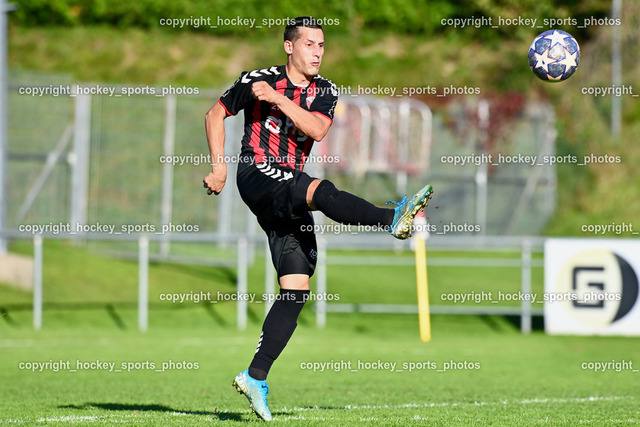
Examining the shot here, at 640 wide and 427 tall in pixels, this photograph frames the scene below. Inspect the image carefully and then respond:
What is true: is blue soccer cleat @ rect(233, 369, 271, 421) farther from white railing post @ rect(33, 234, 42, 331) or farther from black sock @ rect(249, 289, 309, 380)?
white railing post @ rect(33, 234, 42, 331)

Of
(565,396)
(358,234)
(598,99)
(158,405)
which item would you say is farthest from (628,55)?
(158,405)

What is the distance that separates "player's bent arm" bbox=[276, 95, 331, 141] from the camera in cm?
604

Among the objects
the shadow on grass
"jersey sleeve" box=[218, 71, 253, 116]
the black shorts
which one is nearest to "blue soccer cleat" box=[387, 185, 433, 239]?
the black shorts

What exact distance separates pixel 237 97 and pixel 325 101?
56 cm

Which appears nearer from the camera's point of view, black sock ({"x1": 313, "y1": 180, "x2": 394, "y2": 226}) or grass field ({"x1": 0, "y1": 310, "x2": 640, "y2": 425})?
black sock ({"x1": 313, "y1": 180, "x2": 394, "y2": 226})

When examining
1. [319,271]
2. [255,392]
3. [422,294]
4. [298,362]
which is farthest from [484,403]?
[319,271]

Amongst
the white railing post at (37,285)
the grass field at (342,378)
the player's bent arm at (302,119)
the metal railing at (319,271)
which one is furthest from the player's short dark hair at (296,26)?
the white railing post at (37,285)

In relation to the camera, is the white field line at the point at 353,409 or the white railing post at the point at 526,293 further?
the white railing post at the point at 526,293

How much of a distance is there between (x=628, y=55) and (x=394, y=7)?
27.1ft

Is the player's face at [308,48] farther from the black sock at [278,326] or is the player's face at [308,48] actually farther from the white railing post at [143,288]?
the white railing post at [143,288]

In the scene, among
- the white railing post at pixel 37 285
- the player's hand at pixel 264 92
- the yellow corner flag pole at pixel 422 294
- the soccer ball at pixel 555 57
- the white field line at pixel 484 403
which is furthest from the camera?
the white railing post at pixel 37 285

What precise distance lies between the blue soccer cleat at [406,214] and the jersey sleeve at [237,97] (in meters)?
1.22

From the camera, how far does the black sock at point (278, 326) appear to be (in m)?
6.35

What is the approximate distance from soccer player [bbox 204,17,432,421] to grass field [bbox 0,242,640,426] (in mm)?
581
